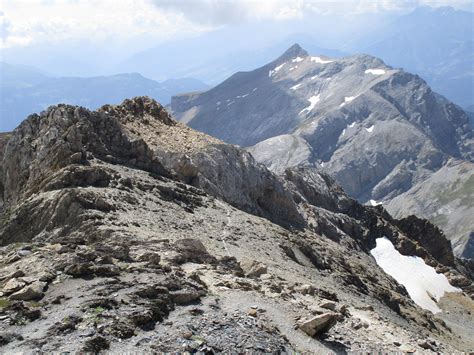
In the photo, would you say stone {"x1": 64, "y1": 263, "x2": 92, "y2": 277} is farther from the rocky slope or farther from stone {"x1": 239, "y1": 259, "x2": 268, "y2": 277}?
stone {"x1": 239, "y1": 259, "x2": 268, "y2": 277}

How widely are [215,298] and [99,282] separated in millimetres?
4740

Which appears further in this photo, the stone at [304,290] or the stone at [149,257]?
the stone at [304,290]

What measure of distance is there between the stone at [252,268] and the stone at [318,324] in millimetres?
8399

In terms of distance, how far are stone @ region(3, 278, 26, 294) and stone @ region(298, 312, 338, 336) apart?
1077 cm

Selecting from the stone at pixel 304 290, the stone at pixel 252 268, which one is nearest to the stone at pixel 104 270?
the stone at pixel 252 268

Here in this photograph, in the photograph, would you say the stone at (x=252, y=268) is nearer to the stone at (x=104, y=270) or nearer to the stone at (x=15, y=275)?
the stone at (x=104, y=270)

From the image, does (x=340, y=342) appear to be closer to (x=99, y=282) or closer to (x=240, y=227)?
(x=99, y=282)

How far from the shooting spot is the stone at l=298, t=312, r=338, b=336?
20.9m

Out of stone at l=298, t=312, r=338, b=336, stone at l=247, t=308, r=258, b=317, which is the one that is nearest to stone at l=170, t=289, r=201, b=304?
stone at l=247, t=308, r=258, b=317

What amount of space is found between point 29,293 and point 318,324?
10987 millimetres

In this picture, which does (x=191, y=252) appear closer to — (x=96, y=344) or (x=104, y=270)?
(x=104, y=270)

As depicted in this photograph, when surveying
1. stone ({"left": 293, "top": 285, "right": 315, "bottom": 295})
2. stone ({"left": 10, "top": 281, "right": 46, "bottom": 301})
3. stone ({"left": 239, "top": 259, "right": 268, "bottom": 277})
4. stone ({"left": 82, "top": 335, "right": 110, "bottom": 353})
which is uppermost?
stone ({"left": 10, "top": 281, "right": 46, "bottom": 301})

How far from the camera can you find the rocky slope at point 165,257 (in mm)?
18734

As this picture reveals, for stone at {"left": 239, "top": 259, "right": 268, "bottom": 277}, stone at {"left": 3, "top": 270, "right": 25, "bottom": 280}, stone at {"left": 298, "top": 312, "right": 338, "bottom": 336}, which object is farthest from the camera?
stone at {"left": 239, "top": 259, "right": 268, "bottom": 277}
